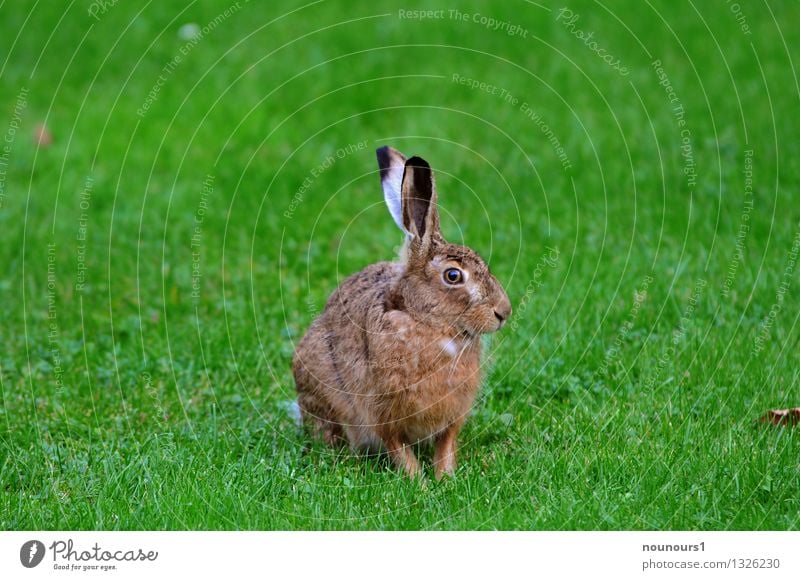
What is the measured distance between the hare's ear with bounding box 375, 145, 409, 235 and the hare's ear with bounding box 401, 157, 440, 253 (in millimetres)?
109

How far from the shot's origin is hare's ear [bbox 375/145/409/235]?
5590 mm

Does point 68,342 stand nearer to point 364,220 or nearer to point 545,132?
point 364,220

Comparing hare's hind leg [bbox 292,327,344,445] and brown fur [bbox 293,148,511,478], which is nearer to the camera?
brown fur [bbox 293,148,511,478]

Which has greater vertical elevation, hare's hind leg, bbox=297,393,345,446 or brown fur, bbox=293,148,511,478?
brown fur, bbox=293,148,511,478

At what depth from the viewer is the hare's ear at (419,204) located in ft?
17.4

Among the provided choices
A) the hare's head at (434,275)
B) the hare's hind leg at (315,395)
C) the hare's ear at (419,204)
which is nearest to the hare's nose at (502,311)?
the hare's head at (434,275)

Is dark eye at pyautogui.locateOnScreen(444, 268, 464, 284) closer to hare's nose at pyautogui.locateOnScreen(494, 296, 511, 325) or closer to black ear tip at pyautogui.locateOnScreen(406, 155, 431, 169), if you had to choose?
hare's nose at pyautogui.locateOnScreen(494, 296, 511, 325)

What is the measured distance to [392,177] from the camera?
5625 mm

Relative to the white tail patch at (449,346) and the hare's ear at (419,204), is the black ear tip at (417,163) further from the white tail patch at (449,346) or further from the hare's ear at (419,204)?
the white tail patch at (449,346)

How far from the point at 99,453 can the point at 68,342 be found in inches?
70.8
